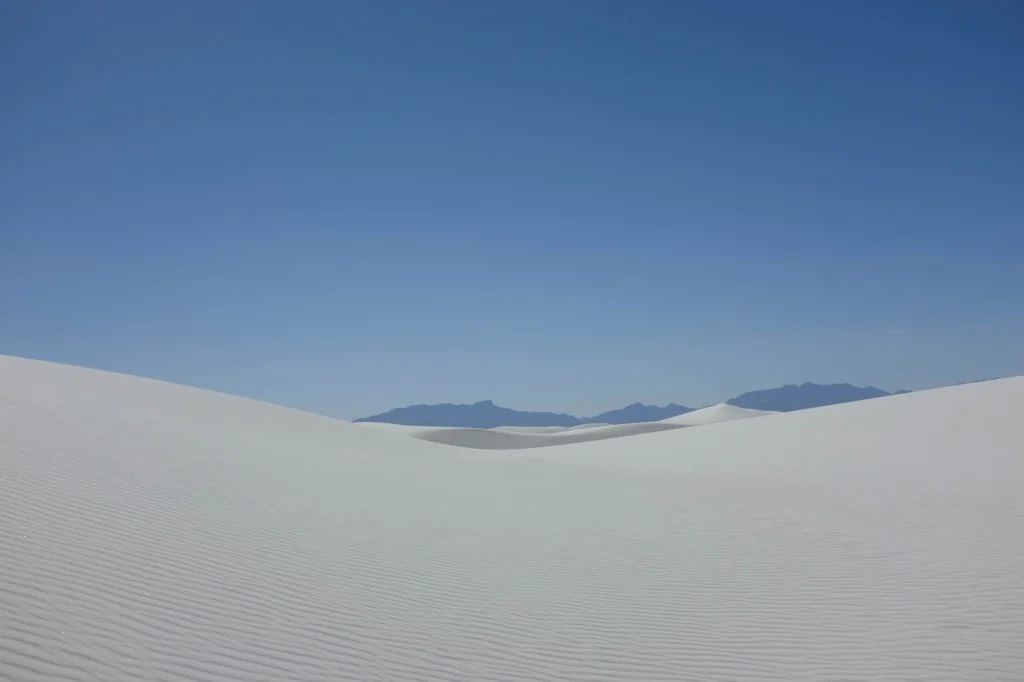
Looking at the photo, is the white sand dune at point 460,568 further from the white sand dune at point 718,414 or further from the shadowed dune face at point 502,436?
the white sand dune at point 718,414

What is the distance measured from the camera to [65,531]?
5.76 metres

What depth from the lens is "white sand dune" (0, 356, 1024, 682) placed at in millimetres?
4750

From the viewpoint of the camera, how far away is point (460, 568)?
7359 millimetres

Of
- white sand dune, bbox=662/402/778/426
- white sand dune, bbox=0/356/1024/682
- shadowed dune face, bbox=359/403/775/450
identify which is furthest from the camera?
white sand dune, bbox=662/402/778/426

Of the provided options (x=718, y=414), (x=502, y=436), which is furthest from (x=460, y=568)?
(x=718, y=414)

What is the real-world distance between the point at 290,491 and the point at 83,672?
5747mm

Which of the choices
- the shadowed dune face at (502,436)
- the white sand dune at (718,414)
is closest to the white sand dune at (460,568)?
the shadowed dune face at (502,436)

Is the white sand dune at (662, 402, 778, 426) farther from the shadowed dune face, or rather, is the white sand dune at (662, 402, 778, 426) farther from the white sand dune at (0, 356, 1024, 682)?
the white sand dune at (0, 356, 1024, 682)

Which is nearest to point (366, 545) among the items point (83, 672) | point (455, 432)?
point (83, 672)

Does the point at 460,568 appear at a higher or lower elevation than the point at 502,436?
higher

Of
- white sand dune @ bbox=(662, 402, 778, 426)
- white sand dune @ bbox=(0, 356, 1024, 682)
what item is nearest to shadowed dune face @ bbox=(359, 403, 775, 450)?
white sand dune @ bbox=(662, 402, 778, 426)

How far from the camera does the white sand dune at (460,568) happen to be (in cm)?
475

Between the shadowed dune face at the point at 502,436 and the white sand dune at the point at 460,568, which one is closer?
the white sand dune at the point at 460,568

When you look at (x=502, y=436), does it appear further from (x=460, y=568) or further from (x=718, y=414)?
(x=460, y=568)
